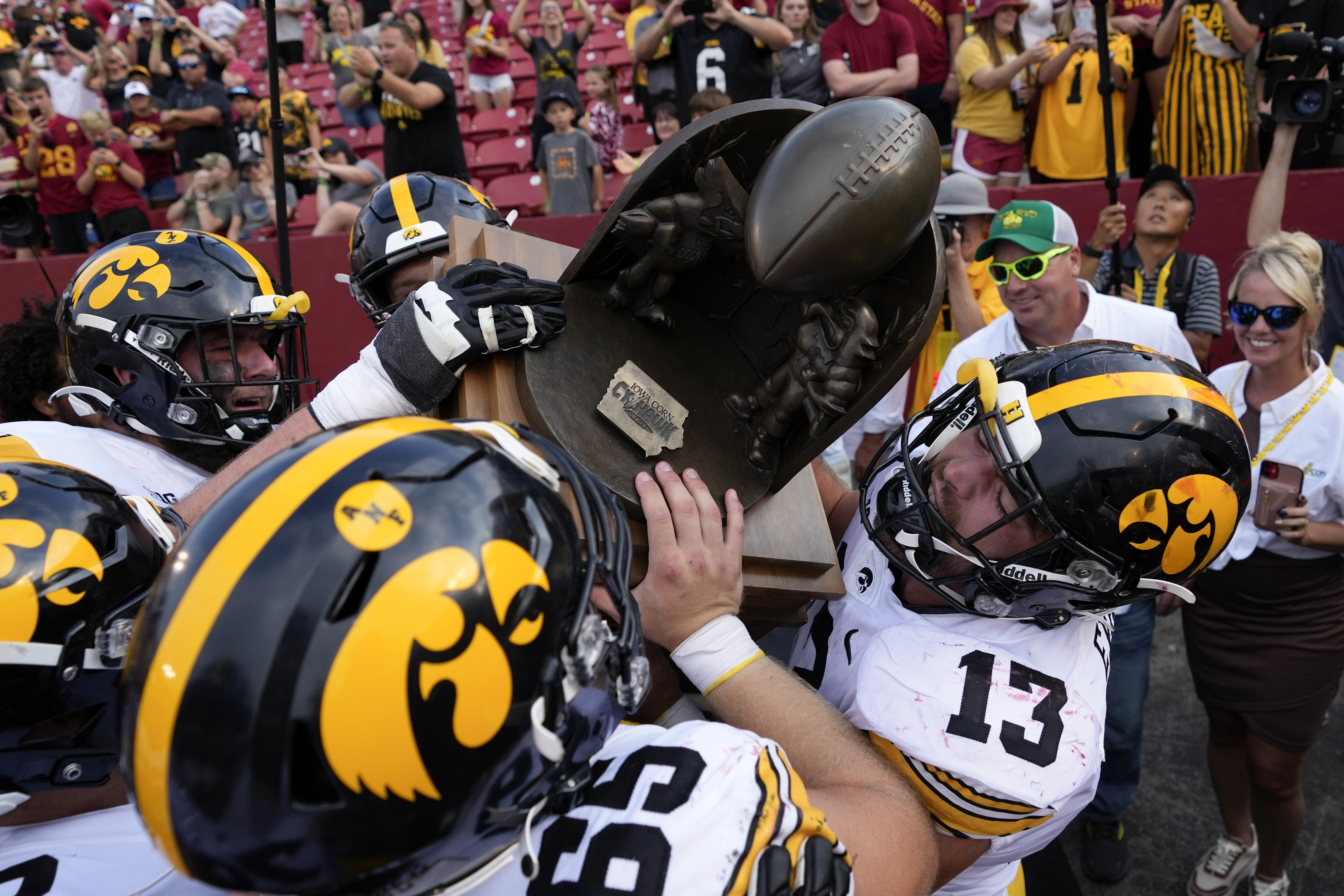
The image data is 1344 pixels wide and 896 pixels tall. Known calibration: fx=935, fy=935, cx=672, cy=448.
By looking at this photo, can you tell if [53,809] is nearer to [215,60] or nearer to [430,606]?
[430,606]

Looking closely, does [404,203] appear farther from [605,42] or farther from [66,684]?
[605,42]

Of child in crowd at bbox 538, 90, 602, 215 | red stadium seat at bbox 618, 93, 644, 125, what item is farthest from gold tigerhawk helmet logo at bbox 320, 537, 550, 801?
red stadium seat at bbox 618, 93, 644, 125

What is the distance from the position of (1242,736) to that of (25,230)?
4715mm

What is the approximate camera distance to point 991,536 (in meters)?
1.61

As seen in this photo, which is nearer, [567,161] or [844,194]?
[844,194]

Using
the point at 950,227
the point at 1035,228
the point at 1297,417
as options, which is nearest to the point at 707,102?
the point at 950,227

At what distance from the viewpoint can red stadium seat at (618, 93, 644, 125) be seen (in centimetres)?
903

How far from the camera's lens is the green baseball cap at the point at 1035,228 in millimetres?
3131

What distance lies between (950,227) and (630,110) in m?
6.28

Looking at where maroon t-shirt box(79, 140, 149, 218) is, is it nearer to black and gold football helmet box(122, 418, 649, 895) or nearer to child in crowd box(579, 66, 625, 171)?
child in crowd box(579, 66, 625, 171)

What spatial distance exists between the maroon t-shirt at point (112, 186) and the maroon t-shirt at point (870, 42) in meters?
5.95

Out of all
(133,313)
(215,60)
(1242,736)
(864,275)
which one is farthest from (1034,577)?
(215,60)

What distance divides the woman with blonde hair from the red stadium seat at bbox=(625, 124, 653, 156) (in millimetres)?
5821

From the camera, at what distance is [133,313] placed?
2.08 meters
